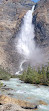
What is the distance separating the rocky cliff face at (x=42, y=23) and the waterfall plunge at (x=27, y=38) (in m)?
4.07

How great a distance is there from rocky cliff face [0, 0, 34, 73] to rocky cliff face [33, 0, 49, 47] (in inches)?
479

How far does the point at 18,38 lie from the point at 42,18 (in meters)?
18.2

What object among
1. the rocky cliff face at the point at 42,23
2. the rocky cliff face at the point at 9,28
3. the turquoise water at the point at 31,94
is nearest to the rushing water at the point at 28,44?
the rocky cliff face at the point at 9,28

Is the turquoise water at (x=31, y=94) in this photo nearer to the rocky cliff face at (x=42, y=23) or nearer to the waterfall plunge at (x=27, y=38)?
the waterfall plunge at (x=27, y=38)

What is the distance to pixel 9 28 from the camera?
3465 inches

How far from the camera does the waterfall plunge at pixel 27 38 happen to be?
78863 mm

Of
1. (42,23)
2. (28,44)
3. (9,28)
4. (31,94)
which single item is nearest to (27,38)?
(28,44)

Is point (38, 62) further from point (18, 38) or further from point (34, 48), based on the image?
point (18, 38)

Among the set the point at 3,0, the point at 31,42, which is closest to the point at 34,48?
the point at 31,42

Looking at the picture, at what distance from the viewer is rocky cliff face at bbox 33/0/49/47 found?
77.6m

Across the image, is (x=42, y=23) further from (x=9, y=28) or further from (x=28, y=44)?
(x=9, y=28)

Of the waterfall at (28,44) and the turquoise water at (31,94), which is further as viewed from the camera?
the waterfall at (28,44)

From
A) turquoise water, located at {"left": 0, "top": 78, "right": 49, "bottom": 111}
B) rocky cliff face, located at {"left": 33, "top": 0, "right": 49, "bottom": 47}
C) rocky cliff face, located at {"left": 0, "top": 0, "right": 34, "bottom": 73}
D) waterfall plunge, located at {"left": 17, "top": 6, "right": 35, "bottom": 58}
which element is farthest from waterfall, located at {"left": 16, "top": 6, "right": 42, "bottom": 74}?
turquoise water, located at {"left": 0, "top": 78, "right": 49, "bottom": 111}

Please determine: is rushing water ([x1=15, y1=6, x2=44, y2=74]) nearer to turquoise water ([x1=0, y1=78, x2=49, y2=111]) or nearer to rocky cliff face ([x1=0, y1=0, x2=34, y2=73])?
rocky cliff face ([x1=0, y1=0, x2=34, y2=73])
